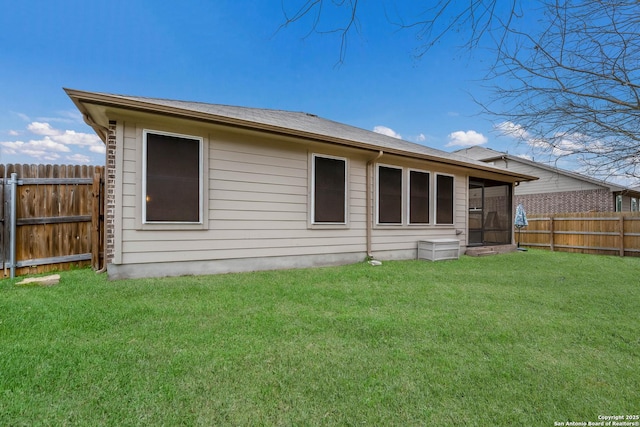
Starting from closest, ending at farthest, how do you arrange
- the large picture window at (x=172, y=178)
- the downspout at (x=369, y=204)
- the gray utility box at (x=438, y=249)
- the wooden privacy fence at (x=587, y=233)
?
1. the large picture window at (x=172, y=178)
2. the downspout at (x=369, y=204)
3. the gray utility box at (x=438, y=249)
4. the wooden privacy fence at (x=587, y=233)

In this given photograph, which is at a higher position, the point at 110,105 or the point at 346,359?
the point at 110,105

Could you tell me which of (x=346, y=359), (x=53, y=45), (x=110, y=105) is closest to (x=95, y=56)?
(x=53, y=45)

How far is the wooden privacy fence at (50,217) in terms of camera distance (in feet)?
14.5

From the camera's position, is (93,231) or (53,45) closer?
(93,231)

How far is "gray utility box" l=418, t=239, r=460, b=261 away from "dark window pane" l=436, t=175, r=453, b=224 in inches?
29.3

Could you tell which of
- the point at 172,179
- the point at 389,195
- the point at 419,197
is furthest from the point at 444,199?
the point at 172,179

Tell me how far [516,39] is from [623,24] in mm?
738

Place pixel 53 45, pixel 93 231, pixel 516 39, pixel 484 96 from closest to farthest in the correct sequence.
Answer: pixel 516 39 → pixel 484 96 → pixel 93 231 → pixel 53 45

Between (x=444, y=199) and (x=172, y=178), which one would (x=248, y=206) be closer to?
(x=172, y=178)

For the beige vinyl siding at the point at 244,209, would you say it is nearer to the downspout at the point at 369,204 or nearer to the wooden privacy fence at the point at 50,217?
the downspout at the point at 369,204

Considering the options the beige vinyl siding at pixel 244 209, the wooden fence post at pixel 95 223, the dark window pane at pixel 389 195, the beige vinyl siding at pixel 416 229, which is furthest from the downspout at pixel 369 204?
the wooden fence post at pixel 95 223

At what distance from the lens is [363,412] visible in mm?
1580

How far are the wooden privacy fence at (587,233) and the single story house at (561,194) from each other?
275 cm

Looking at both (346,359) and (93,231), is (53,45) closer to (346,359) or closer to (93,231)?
(93,231)
